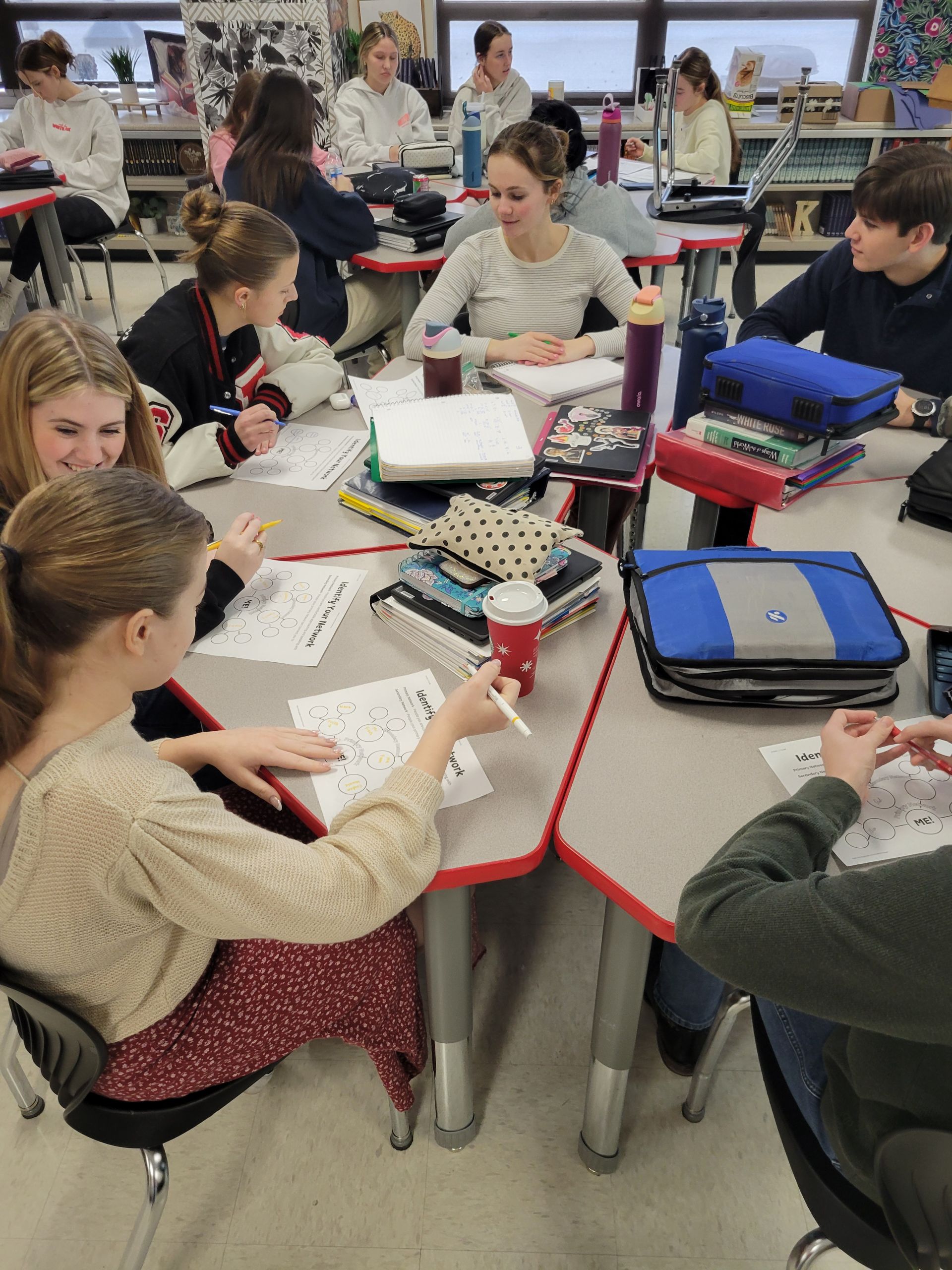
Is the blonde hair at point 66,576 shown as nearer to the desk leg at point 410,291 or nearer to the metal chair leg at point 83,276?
the desk leg at point 410,291

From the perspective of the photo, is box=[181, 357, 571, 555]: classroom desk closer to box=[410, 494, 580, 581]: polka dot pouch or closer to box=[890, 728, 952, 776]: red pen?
box=[410, 494, 580, 581]: polka dot pouch

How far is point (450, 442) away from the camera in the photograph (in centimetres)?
167

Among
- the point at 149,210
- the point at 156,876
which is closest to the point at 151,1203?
the point at 156,876

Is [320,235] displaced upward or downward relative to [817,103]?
downward

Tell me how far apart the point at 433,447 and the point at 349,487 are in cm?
18

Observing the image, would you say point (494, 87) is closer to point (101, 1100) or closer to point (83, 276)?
point (83, 276)

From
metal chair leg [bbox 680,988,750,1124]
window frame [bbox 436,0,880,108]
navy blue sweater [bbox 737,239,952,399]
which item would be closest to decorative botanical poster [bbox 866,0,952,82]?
window frame [bbox 436,0,880,108]

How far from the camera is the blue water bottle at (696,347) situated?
6.09 ft

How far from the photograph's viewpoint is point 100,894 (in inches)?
Result: 34.3

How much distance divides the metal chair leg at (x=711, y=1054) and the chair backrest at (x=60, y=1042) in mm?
832

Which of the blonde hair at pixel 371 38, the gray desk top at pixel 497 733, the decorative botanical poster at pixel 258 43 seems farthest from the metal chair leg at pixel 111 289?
the gray desk top at pixel 497 733

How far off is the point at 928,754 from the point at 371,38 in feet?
16.7

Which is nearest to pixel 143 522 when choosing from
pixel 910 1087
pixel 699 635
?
pixel 699 635

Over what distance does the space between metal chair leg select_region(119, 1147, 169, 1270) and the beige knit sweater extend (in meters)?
0.23
